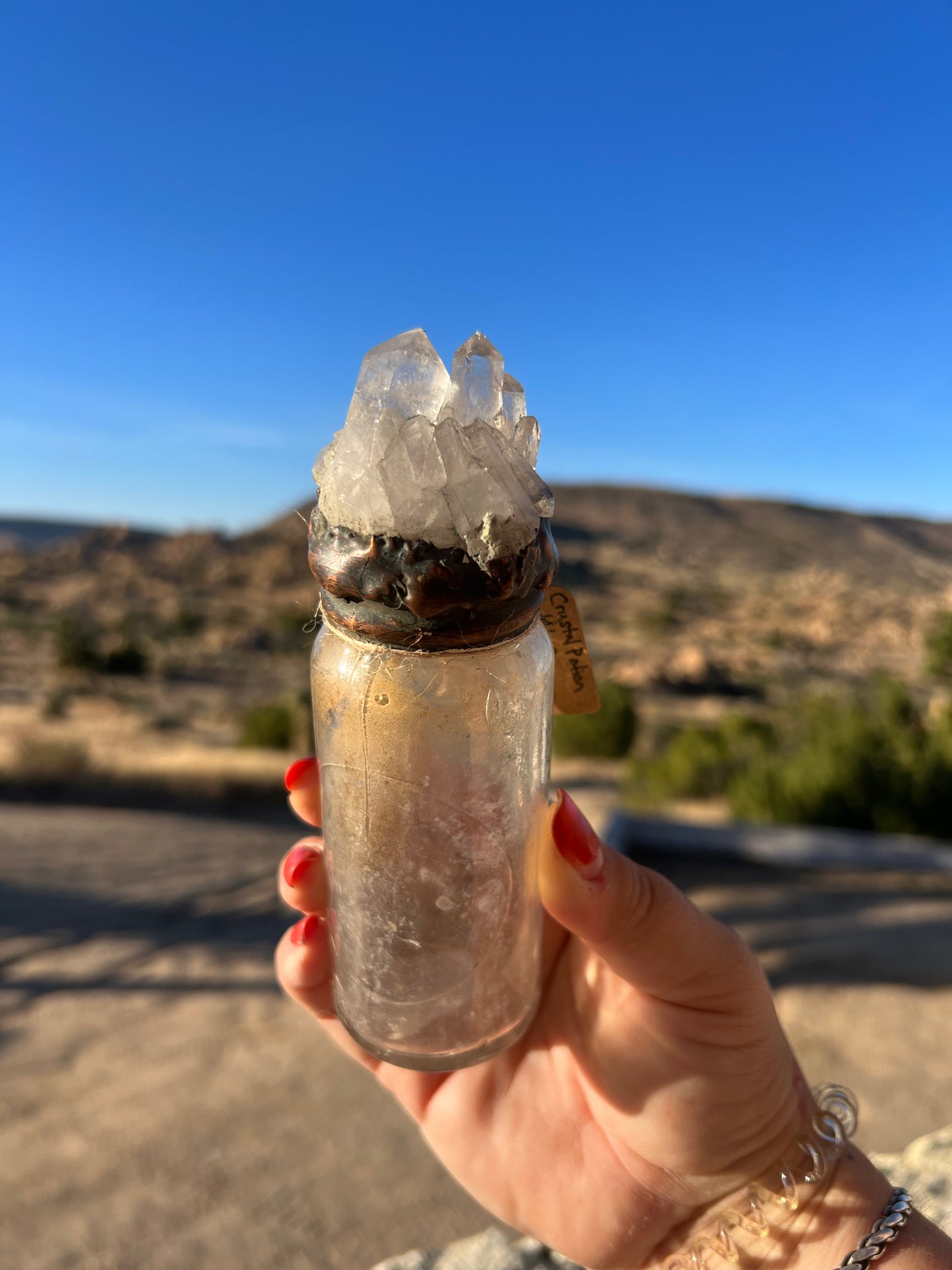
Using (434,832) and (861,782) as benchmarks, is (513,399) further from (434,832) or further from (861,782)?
(861,782)

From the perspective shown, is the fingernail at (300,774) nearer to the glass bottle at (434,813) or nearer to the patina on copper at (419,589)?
the glass bottle at (434,813)

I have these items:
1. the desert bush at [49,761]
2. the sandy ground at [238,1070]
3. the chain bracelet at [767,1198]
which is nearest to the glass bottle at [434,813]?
the chain bracelet at [767,1198]

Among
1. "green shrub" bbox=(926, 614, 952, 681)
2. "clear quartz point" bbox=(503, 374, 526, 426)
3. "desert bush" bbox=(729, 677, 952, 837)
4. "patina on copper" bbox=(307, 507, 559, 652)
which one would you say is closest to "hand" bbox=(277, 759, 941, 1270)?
"patina on copper" bbox=(307, 507, 559, 652)

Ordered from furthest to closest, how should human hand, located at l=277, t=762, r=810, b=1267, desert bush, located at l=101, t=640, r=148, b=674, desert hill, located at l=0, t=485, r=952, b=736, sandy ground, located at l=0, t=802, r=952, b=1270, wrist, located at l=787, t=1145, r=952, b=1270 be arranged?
desert hill, located at l=0, t=485, r=952, b=736 < desert bush, located at l=101, t=640, r=148, b=674 < sandy ground, located at l=0, t=802, r=952, b=1270 < human hand, located at l=277, t=762, r=810, b=1267 < wrist, located at l=787, t=1145, r=952, b=1270

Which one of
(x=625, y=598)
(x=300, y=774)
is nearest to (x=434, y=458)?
(x=300, y=774)

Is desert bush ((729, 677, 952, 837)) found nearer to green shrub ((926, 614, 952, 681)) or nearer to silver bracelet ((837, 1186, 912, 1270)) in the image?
green shrub ((926, 614, 952, 681))

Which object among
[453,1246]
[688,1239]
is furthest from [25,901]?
[688,1239]
